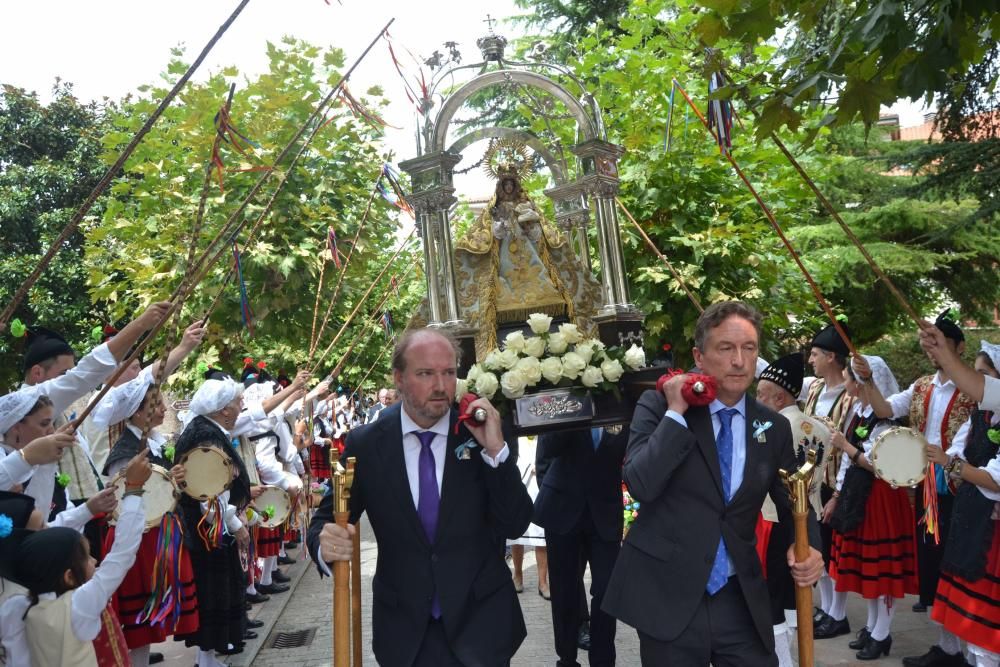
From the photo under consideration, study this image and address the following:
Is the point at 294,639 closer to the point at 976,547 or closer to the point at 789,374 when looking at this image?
the point at 789,374

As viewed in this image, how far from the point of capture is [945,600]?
246 inches

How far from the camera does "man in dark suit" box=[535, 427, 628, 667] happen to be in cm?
633

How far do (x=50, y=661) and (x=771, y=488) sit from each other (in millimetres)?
3447

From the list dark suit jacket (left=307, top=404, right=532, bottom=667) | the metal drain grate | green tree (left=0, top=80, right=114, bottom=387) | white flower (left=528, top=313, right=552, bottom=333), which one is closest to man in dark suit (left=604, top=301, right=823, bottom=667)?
dark suit jacket (left=307, top=404, right=532, bottom=667)

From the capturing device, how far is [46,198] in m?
24.1

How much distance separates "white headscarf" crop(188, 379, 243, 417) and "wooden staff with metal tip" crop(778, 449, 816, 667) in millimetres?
5243

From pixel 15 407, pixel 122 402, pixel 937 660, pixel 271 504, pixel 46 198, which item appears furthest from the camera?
pixel 46 198

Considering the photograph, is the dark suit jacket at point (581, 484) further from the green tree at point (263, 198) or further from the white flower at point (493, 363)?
the green tree at point (263, 198)

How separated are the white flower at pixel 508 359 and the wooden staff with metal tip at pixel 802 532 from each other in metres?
2.43

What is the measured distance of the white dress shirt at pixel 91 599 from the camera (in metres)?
4.15

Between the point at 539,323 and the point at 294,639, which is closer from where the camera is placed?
the point at 539,323

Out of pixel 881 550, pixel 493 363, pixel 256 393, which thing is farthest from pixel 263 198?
pixel 881 550

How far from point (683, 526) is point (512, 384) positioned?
2.28 m

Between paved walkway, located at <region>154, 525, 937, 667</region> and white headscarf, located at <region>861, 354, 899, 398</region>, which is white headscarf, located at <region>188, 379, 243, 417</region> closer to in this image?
paved walkway, located at <region>154, 525, 937, 667</region>
